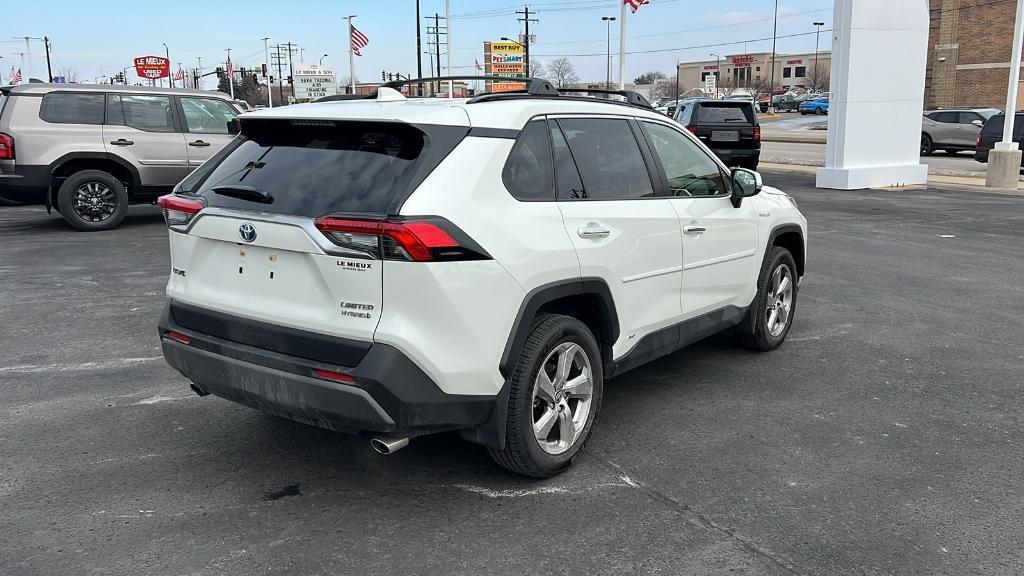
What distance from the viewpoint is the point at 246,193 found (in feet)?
12.1

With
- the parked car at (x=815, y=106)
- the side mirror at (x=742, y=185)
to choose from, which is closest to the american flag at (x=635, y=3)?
the side mirror at (x=742, y=185)

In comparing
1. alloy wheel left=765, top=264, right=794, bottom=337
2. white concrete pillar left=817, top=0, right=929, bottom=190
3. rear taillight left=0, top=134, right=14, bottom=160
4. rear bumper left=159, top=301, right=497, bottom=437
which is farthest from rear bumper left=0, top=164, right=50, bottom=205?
white concrete pillar left=817, top=0, right=929, bottom=190

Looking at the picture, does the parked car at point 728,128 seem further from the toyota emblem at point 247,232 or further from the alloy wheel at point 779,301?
the toyota emblem at point 247,232

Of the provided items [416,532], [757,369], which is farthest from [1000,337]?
[416,532]

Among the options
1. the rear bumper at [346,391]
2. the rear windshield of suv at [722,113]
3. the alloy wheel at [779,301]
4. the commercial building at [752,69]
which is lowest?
the alloy wheel at [779,301]

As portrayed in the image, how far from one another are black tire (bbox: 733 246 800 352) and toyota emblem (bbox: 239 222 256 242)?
11.5 ft

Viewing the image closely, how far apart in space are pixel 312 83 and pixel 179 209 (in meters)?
94.0

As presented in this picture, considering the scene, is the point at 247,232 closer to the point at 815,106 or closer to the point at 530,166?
the point at 530,166

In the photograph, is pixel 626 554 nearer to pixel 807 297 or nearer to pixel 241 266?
pixel 241 266

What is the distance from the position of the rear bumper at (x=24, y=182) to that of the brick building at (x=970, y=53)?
50606 millimetres

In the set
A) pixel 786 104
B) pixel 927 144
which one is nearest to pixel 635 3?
pixel 927 144

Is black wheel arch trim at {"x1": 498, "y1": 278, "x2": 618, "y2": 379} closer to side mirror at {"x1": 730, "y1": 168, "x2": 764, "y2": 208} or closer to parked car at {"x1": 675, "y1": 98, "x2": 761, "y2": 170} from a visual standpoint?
side mirror at {"x1": 730, "y1": 168, "x2": 764, "y2": 208}

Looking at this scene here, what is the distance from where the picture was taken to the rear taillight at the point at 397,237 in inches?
128

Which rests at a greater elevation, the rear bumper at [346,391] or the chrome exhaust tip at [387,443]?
the rear bumper at [346,391]
